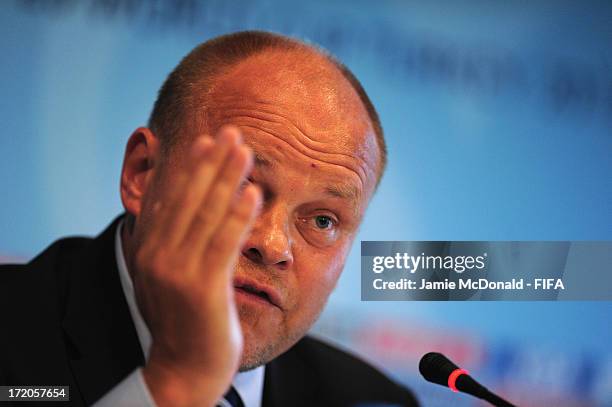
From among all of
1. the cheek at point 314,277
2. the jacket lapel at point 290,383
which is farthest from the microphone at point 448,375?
the jacket lapel at point 290,383

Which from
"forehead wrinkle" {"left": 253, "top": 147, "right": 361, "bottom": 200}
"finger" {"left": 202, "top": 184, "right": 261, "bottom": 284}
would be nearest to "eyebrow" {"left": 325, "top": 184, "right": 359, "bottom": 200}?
"forehead wrinkle" {"left": 253, "top": 147, "right": 361, "bottom": 200}

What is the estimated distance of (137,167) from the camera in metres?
2.03

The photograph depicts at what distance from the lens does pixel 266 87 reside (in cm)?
192

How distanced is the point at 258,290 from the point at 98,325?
0.51 meters

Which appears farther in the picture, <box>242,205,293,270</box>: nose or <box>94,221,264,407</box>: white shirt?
<box>242,205,293,270</box>: nose

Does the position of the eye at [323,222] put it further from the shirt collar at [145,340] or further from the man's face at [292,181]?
the shirt collar at [145,340]

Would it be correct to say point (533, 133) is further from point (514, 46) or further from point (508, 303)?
point (508, 303)

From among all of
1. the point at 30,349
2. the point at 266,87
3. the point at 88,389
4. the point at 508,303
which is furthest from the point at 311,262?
the point at 508,303

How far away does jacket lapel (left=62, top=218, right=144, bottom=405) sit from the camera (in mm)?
1896

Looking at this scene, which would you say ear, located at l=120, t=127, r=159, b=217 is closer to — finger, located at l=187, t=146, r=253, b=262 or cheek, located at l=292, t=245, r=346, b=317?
cheek, located at l=292, t=245, r=346, b=317

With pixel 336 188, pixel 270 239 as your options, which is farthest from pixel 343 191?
pixel 270 239

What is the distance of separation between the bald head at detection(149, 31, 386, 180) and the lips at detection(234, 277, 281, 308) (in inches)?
16.6

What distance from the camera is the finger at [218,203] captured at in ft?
3.65

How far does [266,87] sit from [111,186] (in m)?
Result: 0.86
